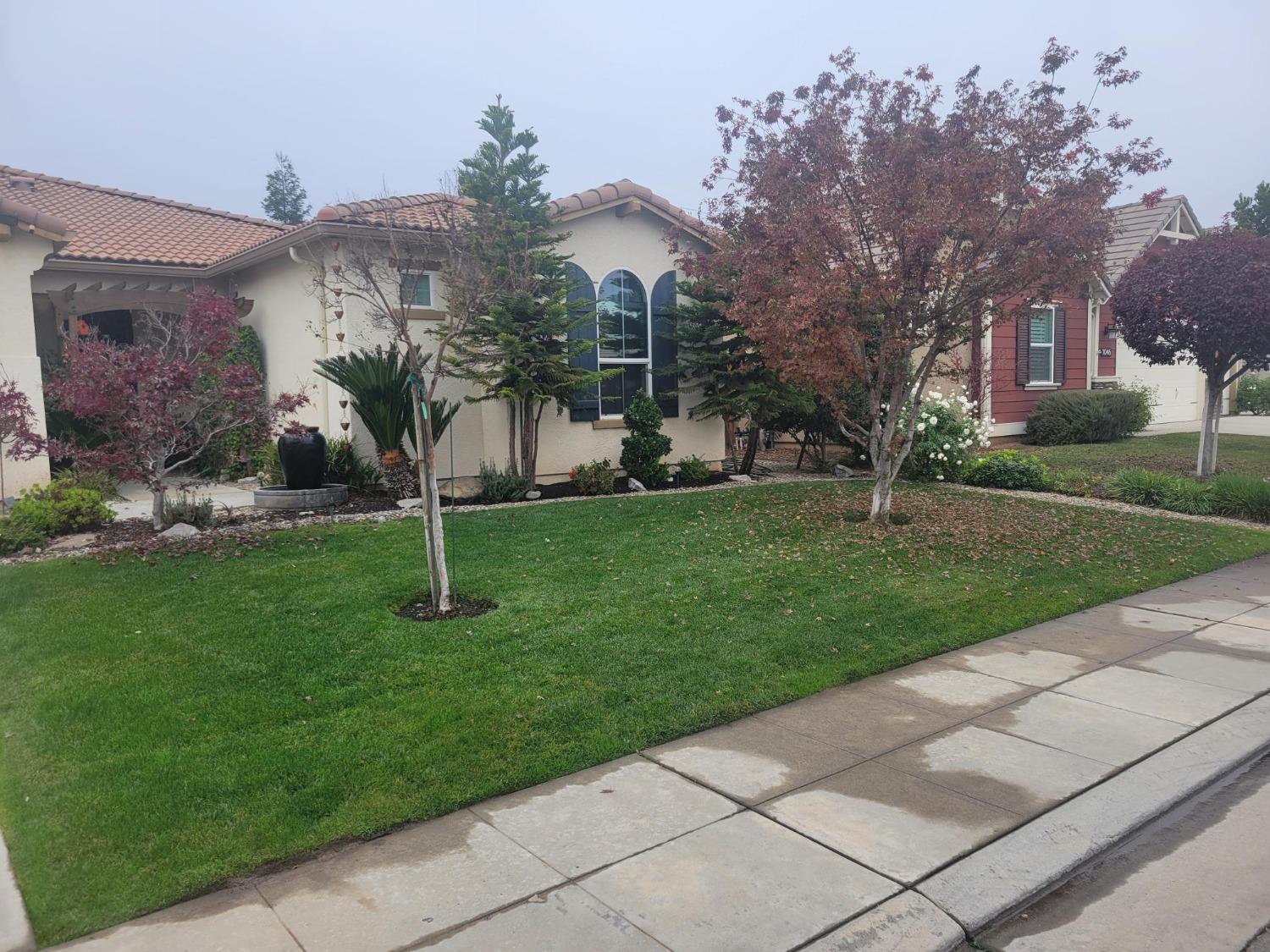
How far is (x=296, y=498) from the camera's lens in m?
10.7

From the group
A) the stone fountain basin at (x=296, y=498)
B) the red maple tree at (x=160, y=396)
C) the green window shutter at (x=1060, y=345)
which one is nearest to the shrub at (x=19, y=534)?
the red maple tree at (x=160, y=396)

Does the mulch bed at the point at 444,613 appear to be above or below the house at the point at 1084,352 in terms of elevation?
below

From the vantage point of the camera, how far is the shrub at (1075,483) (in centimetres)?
1283

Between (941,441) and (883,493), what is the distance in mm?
4092

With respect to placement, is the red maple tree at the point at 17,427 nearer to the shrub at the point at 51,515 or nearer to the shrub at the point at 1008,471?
the shrub at the point at 51,515

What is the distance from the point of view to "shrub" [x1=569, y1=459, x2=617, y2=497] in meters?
12.5

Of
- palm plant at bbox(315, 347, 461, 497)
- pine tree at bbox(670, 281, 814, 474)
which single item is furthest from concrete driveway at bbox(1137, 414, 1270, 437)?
palm plant at bbox(315, 347, 461, 497)

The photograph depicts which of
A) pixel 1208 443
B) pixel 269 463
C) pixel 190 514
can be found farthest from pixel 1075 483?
pixel 190 514

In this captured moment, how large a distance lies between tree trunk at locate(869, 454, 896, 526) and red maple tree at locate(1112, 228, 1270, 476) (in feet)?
19.1

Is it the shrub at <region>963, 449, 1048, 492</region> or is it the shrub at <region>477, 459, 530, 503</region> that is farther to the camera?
the shrub at <region>963, 449, 1048, 492</region>

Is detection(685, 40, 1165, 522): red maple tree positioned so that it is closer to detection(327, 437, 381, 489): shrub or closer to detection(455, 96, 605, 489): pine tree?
detection(455, 96, 605, 489): pine tree

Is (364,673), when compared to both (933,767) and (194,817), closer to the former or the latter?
(194,817)

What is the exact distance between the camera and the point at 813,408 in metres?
13.4

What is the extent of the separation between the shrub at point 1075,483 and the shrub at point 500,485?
25.1 feet
